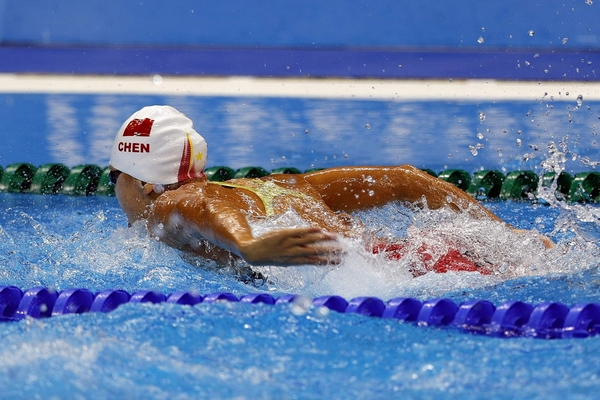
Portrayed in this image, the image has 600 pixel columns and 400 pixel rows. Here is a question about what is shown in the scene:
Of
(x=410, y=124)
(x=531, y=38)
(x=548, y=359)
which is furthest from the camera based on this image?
(x=531, y=38)

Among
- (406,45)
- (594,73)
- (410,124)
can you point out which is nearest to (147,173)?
(410,124)

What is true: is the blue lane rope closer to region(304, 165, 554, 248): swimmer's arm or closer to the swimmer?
the swimmer

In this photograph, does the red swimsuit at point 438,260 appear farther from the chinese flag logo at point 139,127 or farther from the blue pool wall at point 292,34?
the blue pool wall at point 292,34

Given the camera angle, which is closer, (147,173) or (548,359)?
(548,359)

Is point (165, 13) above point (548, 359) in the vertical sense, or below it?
→ above

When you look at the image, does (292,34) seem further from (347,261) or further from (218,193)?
(347,261)

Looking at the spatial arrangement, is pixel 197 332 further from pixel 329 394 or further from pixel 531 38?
pixel 531 38

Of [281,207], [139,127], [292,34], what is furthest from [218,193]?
Answer: [292,34]

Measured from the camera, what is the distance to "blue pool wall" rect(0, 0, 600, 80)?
801 centimetres

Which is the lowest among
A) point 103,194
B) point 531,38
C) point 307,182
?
point 103,194

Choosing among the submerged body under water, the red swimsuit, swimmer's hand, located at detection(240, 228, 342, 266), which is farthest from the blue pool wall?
swimmer's hand, located at detection(240, 228, 342, 266)

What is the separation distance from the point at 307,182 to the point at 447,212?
463 mm

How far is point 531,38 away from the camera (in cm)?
834

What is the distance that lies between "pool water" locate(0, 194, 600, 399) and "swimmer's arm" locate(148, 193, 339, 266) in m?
0.13
